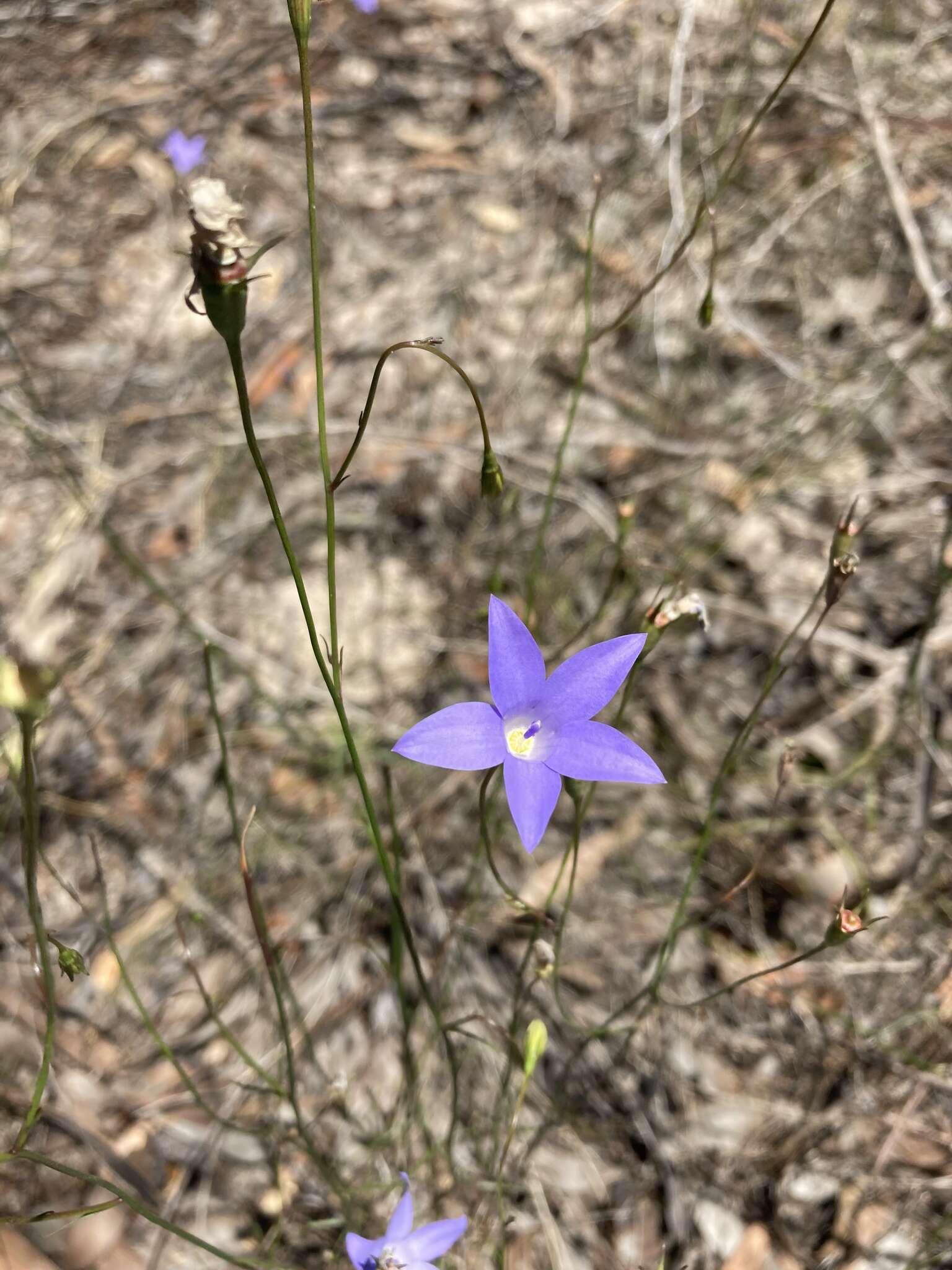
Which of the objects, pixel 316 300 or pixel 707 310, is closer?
pixel 316 300

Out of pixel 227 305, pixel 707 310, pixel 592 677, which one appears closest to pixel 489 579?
pixel 707 310

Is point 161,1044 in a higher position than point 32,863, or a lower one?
lower

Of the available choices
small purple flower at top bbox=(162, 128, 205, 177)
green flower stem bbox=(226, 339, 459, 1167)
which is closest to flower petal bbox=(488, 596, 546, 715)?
green flower stem bbox=(226, 339, 459, 1167)

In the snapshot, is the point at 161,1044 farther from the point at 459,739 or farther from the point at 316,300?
the point at 316,300

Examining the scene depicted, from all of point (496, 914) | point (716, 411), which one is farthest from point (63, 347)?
point (496, 914)

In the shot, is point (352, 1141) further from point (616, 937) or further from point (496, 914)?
point (616, 937)

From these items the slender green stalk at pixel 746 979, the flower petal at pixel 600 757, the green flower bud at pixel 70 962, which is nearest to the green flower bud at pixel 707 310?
the flower petal at pixel 600 757

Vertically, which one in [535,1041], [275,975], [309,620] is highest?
[309,620]
